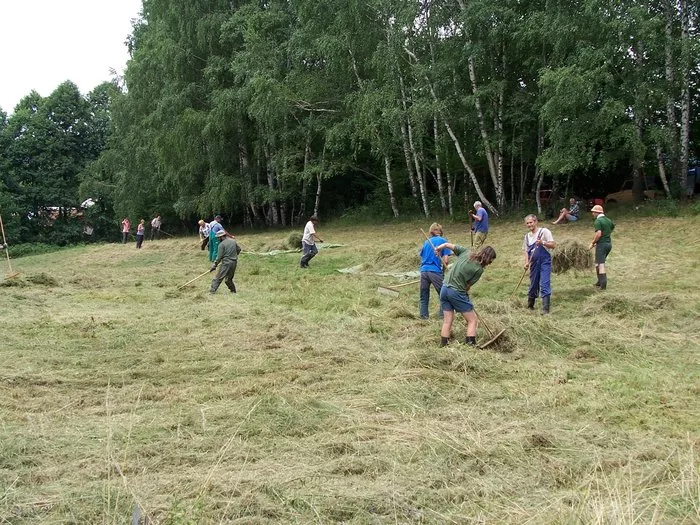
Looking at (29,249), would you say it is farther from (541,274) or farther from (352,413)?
(352,413)

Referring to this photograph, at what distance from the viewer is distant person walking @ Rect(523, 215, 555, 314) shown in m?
8.70

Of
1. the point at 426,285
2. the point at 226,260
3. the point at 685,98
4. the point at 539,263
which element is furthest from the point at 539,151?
the point at 426,285

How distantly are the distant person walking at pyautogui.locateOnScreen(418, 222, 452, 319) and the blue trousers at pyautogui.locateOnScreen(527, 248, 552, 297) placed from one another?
4.51ft

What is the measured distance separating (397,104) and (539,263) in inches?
528

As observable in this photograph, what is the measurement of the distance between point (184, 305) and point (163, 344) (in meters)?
2.93

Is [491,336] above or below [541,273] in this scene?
below

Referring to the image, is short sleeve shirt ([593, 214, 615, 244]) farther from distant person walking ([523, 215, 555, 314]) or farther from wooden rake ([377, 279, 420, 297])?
wooden rake ([377, 279, 420, 297])

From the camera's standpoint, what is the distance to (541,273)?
344 inches

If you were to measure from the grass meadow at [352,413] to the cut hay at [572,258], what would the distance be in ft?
1.30

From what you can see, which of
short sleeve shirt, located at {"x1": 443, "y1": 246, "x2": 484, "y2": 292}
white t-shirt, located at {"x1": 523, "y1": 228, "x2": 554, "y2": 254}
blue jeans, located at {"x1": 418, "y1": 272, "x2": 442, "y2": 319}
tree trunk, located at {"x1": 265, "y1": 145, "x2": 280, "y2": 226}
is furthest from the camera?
tree trunk, located at {"x1": 265, "y1": 145, "x2": 280, "y2": 226}

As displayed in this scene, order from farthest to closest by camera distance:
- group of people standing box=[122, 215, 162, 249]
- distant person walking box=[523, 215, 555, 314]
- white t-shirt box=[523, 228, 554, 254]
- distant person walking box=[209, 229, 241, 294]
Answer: group of people standing box=[122, 215, 162, 249], distant person walking box=[209, 229, 241, 294], white t-shirt box=[523, 228, 554, 254], distant person walking box=[523, 215, 555, 314]

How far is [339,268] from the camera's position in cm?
1483

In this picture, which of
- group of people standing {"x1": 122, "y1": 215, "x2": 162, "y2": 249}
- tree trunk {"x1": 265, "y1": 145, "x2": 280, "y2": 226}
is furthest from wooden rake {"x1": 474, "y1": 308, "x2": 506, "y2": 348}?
tree trunk {"x1": 265, "y1": 145, "x2": 280, "y2": 226}

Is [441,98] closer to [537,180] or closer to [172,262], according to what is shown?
[537,180]
